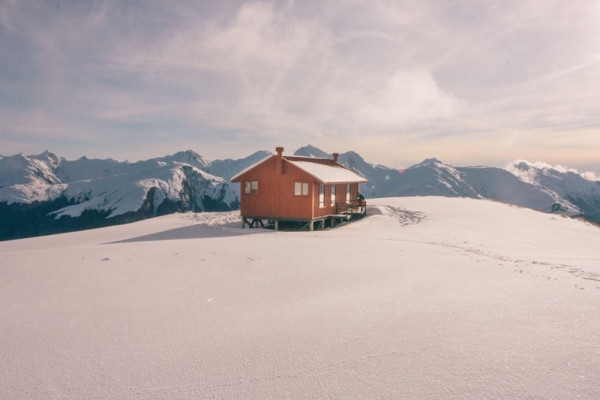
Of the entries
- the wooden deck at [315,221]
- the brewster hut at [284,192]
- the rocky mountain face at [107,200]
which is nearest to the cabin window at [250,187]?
the brewster hut at [284,192]

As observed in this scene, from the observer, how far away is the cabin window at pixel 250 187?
24406 mm

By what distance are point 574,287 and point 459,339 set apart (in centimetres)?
500

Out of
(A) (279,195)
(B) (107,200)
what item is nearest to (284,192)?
(A) (279,195)

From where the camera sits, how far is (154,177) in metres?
130

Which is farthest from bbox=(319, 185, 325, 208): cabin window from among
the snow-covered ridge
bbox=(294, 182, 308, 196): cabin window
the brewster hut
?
the snow-covered ridge

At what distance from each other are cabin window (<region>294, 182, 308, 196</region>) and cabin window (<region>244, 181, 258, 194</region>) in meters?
3.16

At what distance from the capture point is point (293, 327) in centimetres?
520

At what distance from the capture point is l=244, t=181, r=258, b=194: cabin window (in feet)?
80.1

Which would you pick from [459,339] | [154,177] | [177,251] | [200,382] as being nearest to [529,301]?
[459,339]

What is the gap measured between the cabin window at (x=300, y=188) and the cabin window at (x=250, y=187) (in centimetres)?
316

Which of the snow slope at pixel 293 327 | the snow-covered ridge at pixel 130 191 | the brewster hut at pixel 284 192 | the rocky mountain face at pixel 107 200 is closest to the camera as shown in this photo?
the snow slope at pixel 293 327

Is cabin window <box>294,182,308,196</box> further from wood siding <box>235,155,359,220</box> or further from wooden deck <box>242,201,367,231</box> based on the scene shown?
wooden deck <box>242,201,367,231</box>

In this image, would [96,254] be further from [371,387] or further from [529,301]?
[529,301]

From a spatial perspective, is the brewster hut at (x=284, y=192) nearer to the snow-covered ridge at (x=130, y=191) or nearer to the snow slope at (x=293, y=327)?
the snow slope at (x=293, y=327)
